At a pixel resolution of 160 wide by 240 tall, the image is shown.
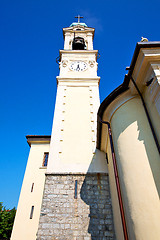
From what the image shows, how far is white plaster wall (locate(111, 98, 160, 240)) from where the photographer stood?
3531 mm

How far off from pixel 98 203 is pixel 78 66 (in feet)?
32.9

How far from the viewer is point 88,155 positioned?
7719 millimetres

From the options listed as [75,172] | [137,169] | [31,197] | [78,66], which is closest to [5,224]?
[31,197]

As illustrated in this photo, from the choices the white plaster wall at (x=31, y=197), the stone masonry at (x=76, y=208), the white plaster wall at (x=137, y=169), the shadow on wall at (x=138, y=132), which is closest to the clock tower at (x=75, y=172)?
the stone masonry at (x=76, y=208)

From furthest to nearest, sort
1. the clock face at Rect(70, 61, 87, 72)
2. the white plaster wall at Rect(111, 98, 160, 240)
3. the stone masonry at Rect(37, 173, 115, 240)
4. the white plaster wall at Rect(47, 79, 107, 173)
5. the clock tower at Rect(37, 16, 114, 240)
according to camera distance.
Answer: the clock face at Rect(70, 61, 87, 72) → the white plaster wall at Rect(47, 79, 107, 173) → the clock tower at Rect(37, 16, 114, 240) → the stone masonry at Rect(37, 173, 115, 240) → the white plaster wall at Rect(111, 98, 160, 240)

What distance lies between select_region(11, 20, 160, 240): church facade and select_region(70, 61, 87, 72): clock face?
190 cm

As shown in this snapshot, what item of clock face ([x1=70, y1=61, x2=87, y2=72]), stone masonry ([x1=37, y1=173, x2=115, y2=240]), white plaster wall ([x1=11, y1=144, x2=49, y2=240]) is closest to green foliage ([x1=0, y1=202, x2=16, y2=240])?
white plaster wall ([x1=11, y1=144, x2=49, y2=240])

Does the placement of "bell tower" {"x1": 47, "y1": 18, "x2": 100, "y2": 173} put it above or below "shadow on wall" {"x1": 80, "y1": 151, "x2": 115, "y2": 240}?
above

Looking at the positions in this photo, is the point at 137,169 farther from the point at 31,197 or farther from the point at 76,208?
the point at 31,197

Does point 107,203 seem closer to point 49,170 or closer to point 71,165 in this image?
point 71,165

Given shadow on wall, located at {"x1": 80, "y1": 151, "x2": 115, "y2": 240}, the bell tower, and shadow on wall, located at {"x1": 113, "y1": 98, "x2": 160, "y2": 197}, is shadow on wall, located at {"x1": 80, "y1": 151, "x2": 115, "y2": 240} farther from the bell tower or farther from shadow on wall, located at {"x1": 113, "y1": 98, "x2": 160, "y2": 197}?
shadow on wall, located at {"x1": 113, "y1": 98, "x2": 160, "y2": 197}

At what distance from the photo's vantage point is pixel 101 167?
287 inches

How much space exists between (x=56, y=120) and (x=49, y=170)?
2.97 m

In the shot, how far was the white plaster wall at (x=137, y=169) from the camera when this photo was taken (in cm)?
353
